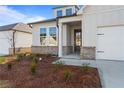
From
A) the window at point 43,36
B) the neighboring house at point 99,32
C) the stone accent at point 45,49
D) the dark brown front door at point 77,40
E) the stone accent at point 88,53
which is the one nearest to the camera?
the neighboring house at point 99,32

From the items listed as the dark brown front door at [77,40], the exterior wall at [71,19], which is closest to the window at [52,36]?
the dark brown front door at [77,40]

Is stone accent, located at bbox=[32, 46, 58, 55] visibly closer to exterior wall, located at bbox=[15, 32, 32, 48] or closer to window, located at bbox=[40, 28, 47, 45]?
window, located at bbox=[40, 28, 47, 45]

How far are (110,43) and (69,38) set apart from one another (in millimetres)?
4767

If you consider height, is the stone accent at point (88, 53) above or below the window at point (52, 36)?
below

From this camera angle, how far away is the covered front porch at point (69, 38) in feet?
38.3

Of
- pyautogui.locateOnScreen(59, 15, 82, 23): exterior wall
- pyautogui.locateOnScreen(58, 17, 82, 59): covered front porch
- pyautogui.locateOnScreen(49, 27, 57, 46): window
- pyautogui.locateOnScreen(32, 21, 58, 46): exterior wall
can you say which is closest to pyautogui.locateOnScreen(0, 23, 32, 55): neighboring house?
pyautogui.locateOnScreen(32, 21, 58, 46): exterior wall

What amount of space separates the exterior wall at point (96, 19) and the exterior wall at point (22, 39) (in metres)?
12.6

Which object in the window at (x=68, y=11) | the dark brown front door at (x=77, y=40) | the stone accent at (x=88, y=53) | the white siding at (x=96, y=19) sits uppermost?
the window at (x=68, y=11)

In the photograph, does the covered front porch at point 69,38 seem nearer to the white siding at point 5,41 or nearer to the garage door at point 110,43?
the garage door at point 110,43

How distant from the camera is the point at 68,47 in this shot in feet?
42.6

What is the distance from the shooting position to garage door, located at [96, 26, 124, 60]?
30.2 ft

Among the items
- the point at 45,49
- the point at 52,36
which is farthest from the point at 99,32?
the point at 45,49
